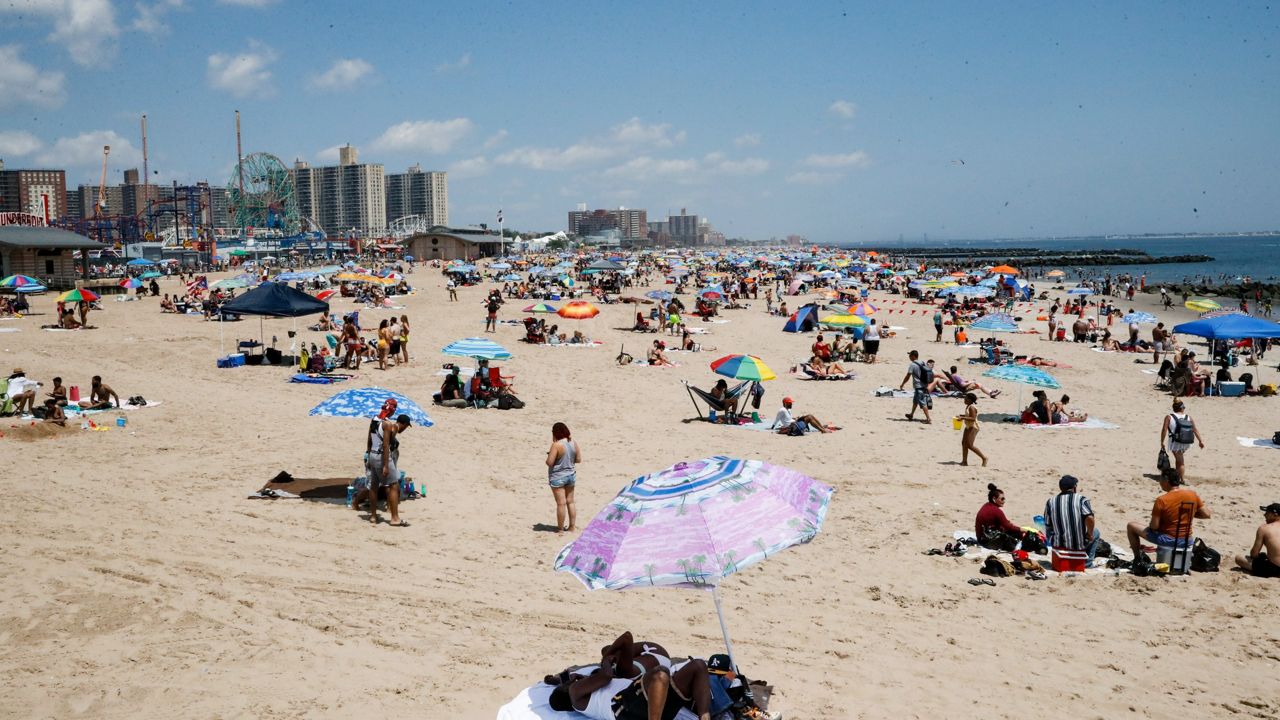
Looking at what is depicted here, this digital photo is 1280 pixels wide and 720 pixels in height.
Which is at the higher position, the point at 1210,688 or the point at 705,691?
the point at 705,691

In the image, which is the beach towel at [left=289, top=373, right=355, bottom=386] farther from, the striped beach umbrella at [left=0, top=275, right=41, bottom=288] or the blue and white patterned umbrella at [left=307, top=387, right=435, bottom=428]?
the striped beach umbrella at [left=0, top=275, right=41, bottom=288]

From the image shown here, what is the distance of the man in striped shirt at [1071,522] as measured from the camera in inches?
284

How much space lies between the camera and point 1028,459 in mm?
11656

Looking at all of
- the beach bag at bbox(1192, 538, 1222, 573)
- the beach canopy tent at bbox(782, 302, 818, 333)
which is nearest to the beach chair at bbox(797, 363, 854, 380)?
the beach canopy tent at bbox(782, 302, 818, 333)

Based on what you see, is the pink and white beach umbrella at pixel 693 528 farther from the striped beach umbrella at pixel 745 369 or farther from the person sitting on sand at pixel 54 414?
the person sitting on sand at pixel 54 414

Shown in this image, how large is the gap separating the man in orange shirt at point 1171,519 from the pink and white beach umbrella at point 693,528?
4325 millimetres

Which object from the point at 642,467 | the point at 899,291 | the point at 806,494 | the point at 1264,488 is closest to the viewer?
the point at 806,494

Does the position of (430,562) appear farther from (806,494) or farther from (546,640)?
(806,494)

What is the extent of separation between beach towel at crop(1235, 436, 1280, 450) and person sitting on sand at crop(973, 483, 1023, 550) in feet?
23.0

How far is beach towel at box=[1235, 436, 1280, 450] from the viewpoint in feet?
40.5

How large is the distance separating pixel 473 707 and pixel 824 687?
2.08m

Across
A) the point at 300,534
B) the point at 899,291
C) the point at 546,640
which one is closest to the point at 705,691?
the point at 546,640

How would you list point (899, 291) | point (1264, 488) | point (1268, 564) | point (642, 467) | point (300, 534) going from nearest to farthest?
point (1268, 564), point (300, 534), point (1264, 488), point (642, 467), point (899, 291)

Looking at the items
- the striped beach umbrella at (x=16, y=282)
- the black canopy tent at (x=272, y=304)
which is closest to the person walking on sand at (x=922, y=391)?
the black canopy tent at (x=272, y=304)
